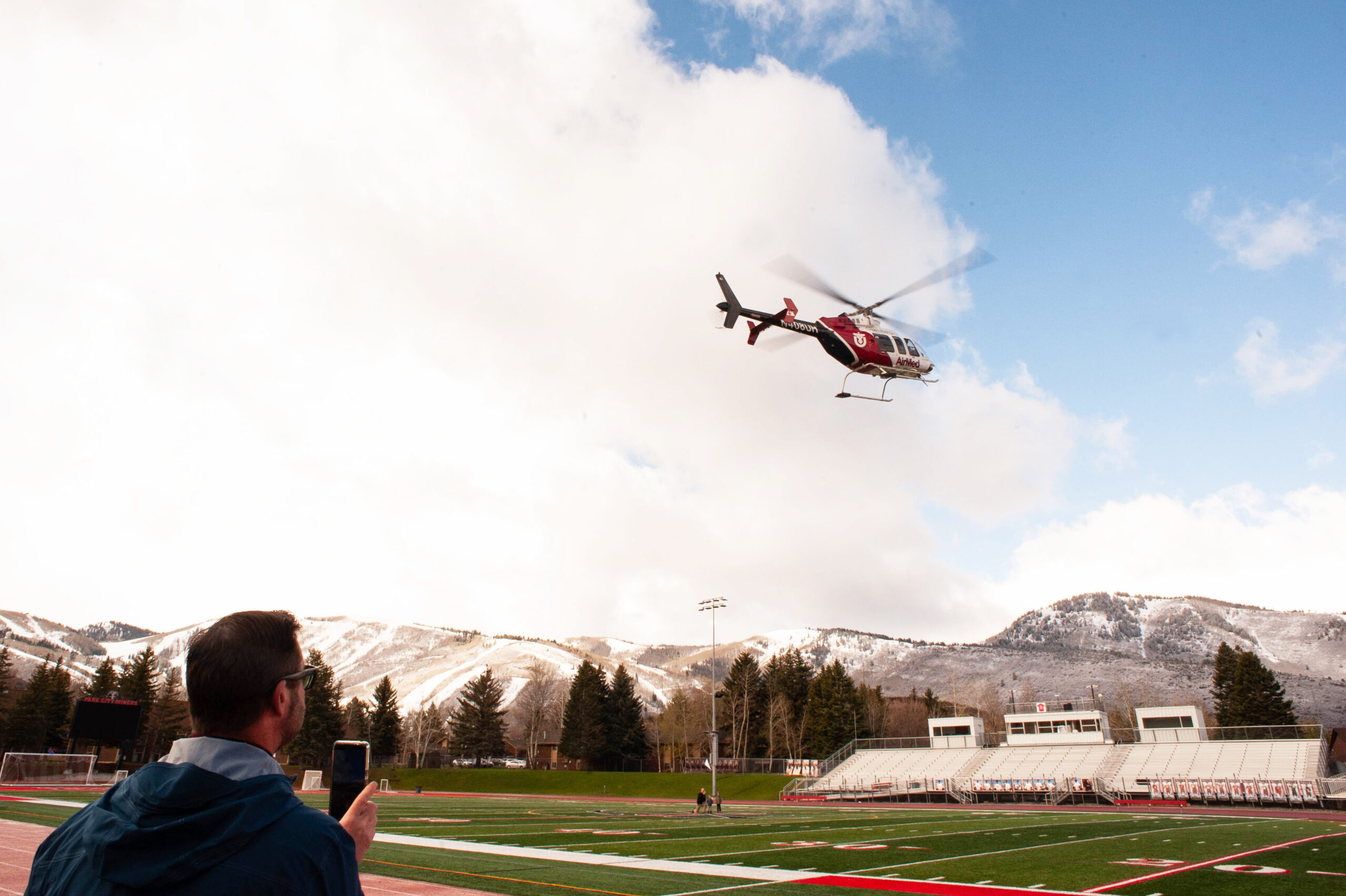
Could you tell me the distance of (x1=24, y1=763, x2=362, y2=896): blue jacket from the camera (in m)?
1.72

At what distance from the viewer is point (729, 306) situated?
74.5 ft

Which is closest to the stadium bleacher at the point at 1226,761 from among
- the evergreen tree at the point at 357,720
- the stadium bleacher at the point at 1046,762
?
the stadium bleacher at the point at 1046,762

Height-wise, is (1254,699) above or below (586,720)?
above

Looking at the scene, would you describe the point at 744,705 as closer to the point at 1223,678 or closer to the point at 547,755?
the point at 1223,678

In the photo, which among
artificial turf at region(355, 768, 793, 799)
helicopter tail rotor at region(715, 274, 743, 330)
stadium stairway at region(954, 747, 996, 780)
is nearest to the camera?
helicopter tail rotor at region(715, 274, 743, 330)

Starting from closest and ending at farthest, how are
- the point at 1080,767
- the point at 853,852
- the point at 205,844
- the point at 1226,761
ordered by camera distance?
1. the point at 205,844
2. the point at 853,852
3. the point at 1226,761
4. the point at 1080,767

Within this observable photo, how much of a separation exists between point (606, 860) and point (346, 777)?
14.0 meters

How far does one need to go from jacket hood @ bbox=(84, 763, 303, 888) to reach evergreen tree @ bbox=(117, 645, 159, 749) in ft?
278

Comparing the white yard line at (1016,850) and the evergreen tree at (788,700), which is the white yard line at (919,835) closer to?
the white yard line at (1016,850)

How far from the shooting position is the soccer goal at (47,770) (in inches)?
1368

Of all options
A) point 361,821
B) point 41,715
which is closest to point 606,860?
point 361,821

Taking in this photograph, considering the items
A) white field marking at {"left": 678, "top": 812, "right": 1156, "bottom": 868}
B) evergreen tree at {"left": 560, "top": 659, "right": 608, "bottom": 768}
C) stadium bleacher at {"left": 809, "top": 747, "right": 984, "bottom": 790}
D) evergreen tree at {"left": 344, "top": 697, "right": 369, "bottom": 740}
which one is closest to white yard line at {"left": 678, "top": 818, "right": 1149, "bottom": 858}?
white field marking at {"left": 678, "top": 812, "right": 1156, "bottom": 868}

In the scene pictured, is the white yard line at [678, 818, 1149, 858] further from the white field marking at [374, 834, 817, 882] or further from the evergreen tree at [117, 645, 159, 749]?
the evergreen tree at [117, 645, 159, 749]

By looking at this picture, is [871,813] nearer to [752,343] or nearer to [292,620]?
[752,343]
